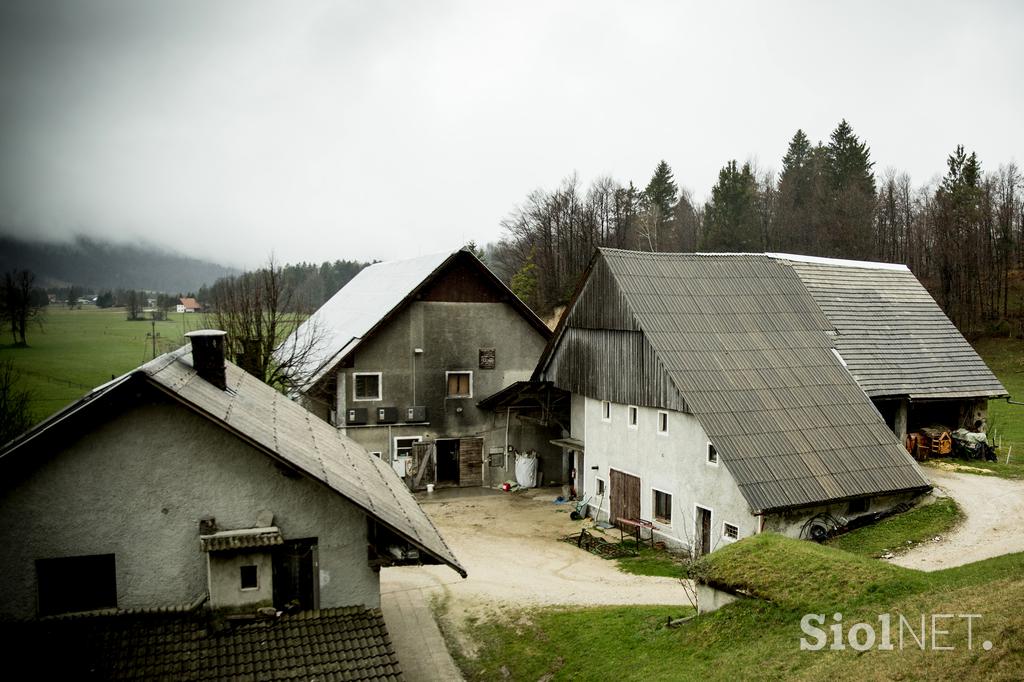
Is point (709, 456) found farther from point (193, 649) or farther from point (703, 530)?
point (193, 649)

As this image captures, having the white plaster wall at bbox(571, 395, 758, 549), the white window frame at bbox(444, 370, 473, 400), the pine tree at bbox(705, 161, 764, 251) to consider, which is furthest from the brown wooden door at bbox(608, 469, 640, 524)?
the pine tree at bbox(705, 161, 764, 251)

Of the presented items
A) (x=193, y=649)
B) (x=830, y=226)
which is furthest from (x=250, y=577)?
(x=830, y=226)

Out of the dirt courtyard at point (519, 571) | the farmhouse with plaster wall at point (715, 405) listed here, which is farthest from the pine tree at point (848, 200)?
the dirt courtyard at point (519, 571)

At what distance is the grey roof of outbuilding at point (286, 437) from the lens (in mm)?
12258

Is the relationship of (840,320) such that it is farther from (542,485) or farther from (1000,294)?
(1000,294)

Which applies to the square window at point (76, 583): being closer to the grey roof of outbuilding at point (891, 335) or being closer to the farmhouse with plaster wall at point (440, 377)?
the farmhouse with plaster wall at point (440, 377)

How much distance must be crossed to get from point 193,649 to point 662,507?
16.2 meters

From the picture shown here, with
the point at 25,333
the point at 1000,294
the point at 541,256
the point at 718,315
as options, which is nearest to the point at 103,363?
the point at 25,333

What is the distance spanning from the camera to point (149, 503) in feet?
Answer: 40.7

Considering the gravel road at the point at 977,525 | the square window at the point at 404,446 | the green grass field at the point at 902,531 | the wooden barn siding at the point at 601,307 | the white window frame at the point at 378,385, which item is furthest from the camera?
the square window at the point at 404,446

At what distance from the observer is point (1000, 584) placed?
11.9 metres

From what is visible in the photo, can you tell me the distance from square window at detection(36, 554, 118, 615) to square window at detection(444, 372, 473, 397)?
22207 mm

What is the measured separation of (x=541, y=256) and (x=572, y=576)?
54.5m

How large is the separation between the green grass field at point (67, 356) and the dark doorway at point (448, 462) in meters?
13.4
